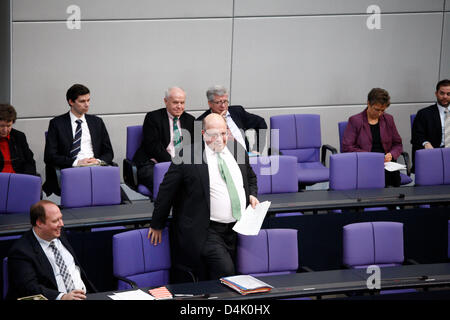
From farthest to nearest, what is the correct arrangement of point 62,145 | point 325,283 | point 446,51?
point 446,51, point 62,145, point 325,283

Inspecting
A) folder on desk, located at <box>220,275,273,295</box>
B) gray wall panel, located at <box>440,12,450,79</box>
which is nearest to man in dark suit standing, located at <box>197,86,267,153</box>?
folder on desk, located at <box>220,275,273,295</box>

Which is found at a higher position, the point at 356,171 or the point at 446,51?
the point at 446,51

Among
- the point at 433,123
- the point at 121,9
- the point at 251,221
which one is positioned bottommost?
the point at 251,221

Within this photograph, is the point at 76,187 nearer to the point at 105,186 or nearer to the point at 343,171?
the point at 105,186

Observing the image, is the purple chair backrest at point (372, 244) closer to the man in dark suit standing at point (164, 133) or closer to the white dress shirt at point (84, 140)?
the man in dark suit standing at point (164, 133)

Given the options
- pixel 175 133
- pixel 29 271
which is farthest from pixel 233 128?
pixel 29 271

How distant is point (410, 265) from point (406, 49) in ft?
13.1

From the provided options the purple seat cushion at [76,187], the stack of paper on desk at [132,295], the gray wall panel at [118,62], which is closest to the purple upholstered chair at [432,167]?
the gray wall panel at [118,62]

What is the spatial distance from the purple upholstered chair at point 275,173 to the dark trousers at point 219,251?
101 cm

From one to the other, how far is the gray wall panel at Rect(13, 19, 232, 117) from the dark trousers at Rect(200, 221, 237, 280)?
9.23 feet

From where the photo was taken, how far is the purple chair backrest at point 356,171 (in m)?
5.79

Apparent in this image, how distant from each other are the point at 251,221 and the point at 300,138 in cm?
253

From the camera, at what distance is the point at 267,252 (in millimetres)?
4465

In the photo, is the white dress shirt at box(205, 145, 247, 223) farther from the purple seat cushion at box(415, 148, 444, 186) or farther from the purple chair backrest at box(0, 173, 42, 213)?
the purple seat cushion at box(415, 148, 444, 186)
